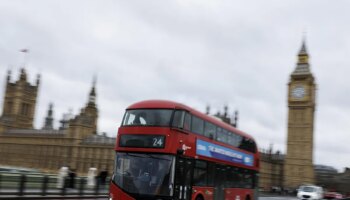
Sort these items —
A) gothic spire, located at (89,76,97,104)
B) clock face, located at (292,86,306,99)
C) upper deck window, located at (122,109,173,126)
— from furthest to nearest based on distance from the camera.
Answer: gothic spire, located at (89,76,97,104), clock face, located at (292,86,306,99), upper deck window, located at (122,109,173,126)

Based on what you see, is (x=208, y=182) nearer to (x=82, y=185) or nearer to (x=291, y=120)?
(x=82, y=185)

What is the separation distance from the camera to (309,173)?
8506 centimetres

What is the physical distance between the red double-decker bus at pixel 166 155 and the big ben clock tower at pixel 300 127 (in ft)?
240

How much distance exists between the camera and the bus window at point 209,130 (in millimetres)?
16094

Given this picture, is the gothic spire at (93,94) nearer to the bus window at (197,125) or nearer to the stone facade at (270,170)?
the stone facade at (270,170)

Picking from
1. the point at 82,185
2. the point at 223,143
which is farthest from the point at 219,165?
the point at 82,185

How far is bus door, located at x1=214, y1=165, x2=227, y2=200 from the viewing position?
1672 centimetres

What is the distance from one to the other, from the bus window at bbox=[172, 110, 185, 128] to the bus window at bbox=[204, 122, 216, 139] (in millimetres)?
1869

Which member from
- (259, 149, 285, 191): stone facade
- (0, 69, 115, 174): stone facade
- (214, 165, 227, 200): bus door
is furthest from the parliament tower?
(214, 165, 227, 200): bus door

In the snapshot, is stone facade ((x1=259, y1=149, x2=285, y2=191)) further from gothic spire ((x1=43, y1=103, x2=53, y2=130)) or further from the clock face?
gothic spire ((x1=43, y1=103, x2=53, y2=130))

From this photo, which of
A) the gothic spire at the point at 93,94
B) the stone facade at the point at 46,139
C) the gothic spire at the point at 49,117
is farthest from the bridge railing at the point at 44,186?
the gothic spire at the point at 49,117

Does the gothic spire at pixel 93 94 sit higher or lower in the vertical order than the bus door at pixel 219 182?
higher

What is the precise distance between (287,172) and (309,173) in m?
4.12

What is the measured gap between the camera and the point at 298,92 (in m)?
87.9
